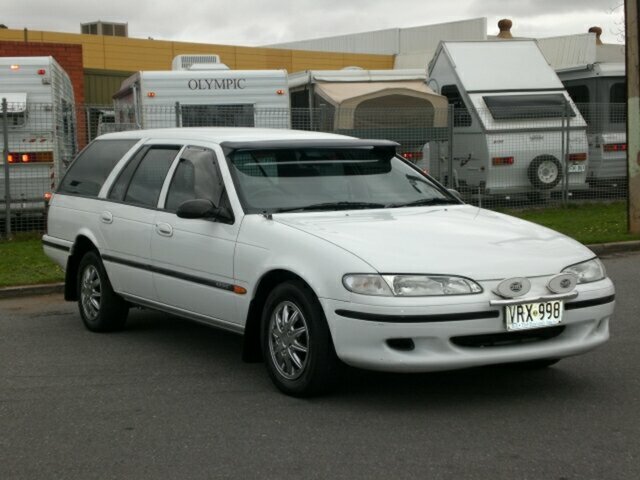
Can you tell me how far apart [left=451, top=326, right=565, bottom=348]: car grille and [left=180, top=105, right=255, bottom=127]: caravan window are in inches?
461

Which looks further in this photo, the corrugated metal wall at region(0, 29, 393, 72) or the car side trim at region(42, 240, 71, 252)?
the corrugated metal wall at region(0, 29, 393, 72)

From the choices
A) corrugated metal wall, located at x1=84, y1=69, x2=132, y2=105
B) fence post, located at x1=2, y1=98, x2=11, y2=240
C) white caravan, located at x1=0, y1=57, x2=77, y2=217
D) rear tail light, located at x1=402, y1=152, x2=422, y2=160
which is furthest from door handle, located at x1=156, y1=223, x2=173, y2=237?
corrugated metal wall, located at x1=84, y1=69, x2=132, y2=105

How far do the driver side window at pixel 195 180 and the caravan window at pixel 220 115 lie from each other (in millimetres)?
9687

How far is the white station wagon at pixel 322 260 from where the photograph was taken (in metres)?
5.60

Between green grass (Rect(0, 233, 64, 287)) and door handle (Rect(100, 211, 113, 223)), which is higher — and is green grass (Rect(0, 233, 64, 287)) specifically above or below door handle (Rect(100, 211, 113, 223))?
below

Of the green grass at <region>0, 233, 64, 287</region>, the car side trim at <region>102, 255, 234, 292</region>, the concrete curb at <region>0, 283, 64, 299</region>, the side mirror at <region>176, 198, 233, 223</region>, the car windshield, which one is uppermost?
the car windshield

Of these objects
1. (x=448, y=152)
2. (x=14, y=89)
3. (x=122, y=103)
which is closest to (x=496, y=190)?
(x=448, y=152)

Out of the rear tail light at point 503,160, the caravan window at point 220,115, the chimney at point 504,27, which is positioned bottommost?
the rear tail light at point 503,160

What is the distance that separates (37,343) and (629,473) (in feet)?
16.2

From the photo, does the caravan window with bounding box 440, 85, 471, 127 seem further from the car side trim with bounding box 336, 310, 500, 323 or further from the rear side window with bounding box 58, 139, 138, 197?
the car side trim with bounding box 336, 310, 500, 323

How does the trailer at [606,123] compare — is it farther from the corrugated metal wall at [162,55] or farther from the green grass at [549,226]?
the corrugated metal wall at [162,55]

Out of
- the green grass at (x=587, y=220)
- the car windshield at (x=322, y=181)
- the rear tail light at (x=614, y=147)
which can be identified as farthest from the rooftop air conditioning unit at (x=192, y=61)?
the car windshield at (x=322, y=181)

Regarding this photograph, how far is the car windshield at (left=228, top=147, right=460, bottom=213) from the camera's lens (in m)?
6.78

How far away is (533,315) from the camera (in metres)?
5.71
